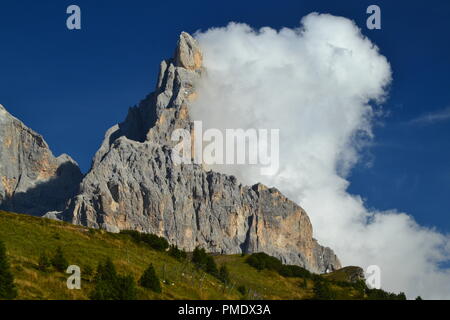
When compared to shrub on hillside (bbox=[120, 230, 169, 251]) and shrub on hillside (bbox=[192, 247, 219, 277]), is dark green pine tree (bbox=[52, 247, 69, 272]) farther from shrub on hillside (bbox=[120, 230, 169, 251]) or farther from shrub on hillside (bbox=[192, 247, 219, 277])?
shrub on hillside (bbox=[120, 230, 169, 251])

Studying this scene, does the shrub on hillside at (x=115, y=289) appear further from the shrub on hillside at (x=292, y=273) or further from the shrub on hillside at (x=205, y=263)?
the shrub on hillside at (x=292, y=273)

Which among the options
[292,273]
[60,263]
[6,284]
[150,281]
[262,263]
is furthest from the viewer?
[292,273]

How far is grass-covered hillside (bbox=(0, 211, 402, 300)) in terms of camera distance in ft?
189

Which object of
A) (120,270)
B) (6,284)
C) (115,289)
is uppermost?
(120,270)

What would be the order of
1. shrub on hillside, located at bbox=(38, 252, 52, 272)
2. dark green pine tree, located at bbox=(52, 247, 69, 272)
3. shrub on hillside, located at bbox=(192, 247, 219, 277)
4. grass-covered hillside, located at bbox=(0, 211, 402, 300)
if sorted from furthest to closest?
1. shrub on hillside, located at bbox=(192, 247, 219, 277)
2. dark green pine tree, located at bbox=(52, 247, 69, 272)
3. shrub on hillside, located at bbox=(38, 252, 52, 272)
4. grass-covered hillside, located at bbox=(0, 211, 402, 300)

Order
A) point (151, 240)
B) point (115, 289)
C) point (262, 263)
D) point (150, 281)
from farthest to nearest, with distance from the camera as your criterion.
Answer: point (262, 263), point (151, 240), point (150, 281), point (115, 289)

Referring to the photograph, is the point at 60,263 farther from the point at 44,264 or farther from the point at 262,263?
the point at 262,263

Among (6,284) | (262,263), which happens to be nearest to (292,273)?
(262,263)

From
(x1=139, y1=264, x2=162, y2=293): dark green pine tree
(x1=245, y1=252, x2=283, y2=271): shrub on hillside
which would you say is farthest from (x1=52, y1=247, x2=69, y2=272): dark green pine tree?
(x1=245, y1=252, x2=283, y2=271): shrub on hillside

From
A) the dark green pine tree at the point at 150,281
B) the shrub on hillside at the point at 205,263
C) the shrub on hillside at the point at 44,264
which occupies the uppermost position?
the shrub on hillside at the point at 205,263

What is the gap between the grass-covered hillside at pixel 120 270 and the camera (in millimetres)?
57500

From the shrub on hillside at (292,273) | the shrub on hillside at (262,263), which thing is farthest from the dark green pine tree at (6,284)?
the shrub on hillside at (292,273)

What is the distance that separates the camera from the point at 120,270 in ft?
224

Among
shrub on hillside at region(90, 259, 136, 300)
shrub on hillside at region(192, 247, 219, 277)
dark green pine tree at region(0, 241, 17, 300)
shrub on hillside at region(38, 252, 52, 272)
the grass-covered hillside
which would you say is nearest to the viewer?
dark green pine tree at region(0, 241, 17, 300)
